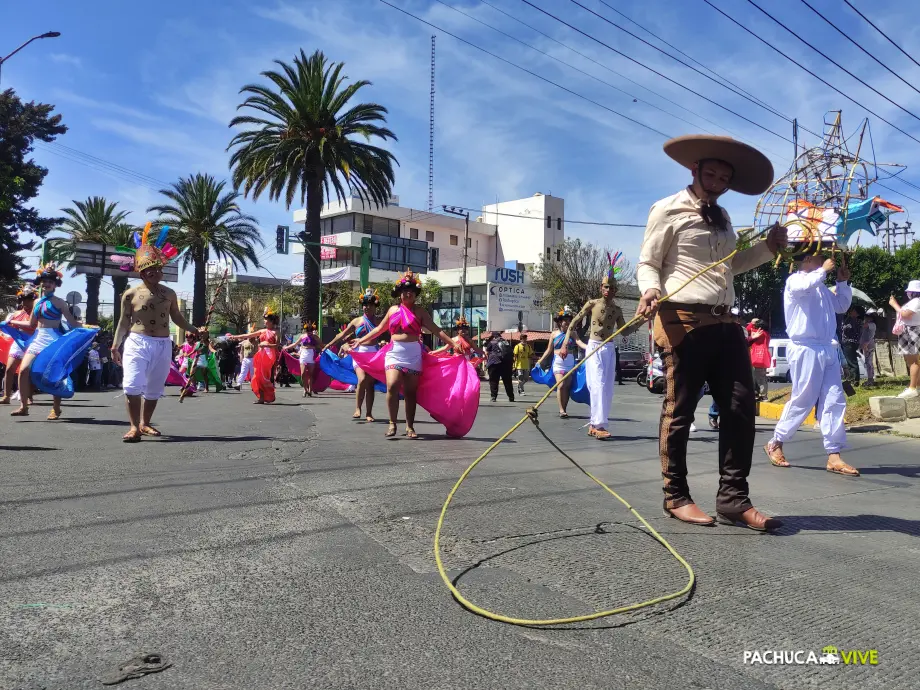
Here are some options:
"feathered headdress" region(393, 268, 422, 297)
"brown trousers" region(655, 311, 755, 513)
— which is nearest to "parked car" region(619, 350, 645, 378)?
"feathered headdress" region(393, 268, 422, 297)

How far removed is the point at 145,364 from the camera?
797cm

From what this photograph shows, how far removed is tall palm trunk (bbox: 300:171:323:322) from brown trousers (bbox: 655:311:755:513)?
1000 inches

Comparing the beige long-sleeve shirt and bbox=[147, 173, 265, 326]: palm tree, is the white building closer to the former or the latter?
bbox=[147, 173, 265, 326]: palm tree

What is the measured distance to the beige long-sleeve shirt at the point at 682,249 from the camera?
453 cm

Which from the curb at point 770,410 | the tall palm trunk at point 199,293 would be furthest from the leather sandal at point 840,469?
the tall palm trunk at point 199,293

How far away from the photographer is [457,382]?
8.68 metres

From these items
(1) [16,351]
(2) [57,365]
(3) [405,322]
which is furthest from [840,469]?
(1) [16,351]

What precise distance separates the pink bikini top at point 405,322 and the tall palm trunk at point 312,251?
2077 centimetres

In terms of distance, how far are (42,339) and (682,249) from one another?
351 inches

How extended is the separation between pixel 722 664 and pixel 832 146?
534cm

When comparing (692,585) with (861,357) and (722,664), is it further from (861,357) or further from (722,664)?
(861,357)

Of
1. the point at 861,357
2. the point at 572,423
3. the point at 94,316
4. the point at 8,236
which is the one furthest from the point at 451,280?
the point at 572,423

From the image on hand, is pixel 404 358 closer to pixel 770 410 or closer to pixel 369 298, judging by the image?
pixel 369 298

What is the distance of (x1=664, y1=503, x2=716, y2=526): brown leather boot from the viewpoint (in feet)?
14.3
